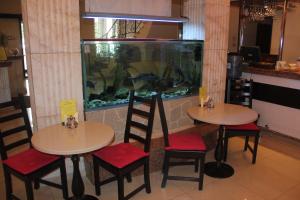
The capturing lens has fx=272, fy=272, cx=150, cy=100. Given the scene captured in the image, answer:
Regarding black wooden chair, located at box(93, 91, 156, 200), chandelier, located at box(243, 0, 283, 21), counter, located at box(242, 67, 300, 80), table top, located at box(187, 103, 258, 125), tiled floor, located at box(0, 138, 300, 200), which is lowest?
tiled floor, located at box(0, 138, 300, 200)

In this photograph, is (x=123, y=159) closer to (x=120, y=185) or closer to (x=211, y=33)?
(x=120, y=185)

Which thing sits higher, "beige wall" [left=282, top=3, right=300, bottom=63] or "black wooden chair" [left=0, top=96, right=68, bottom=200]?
"beige wall" [left=282, top=3, right=300, bottom=63]

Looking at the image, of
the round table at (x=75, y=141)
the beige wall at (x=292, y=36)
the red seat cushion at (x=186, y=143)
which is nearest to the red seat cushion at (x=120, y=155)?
the round table at (x=75, y=141)

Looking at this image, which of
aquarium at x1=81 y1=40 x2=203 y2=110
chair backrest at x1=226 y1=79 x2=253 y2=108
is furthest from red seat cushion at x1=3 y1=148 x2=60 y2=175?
chair backrest at x1=226 y1=79 x2=253 y2=108

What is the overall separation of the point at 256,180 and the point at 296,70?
2.12m

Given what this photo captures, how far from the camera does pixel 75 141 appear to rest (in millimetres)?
2197

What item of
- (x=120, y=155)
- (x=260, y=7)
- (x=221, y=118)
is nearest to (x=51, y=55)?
(x=120, y=155)

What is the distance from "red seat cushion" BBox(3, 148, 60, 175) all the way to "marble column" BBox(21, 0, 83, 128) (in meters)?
0.44

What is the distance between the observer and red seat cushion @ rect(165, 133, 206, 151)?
271 centimetres

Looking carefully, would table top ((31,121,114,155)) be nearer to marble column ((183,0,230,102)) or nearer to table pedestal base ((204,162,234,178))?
table pedestal base ((204,162,234,178))

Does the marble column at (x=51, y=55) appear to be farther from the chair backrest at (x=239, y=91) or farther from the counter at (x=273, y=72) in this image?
the counter at (x=273, y=72)

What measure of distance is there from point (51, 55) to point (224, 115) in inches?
74.8

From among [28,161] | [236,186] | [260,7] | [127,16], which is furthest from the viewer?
[260,7]

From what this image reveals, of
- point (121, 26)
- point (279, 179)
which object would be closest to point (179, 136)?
point (279, 179)
